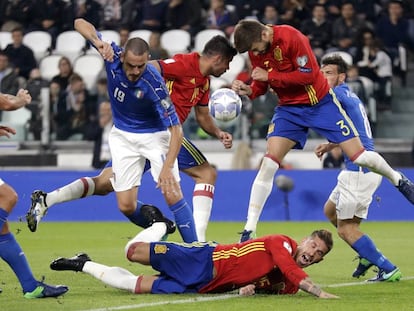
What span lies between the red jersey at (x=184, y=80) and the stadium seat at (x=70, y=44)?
11049mm

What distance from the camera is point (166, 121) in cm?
961

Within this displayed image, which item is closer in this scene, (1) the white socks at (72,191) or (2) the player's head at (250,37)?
(2) the player's head at (250,37)

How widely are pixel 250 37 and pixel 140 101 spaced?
3.76 feet

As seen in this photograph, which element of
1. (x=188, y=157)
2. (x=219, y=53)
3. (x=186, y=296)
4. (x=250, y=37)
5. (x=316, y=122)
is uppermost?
(x=250, y=37)

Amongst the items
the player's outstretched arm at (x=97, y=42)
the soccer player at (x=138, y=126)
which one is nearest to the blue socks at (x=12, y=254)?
the soccer player at (x=138, y=126)

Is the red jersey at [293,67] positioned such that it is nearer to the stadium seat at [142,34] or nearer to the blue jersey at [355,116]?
the blue jersey at [355,116]

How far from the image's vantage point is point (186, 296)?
8.74 metres

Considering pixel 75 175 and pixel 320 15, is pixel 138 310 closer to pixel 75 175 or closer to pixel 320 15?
pixel 75 175

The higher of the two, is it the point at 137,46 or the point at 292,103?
the point at 137,46

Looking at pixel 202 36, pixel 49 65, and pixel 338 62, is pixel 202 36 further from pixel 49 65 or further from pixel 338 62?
pixel 338 62

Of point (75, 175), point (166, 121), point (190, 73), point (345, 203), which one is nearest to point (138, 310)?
point (166, 121)

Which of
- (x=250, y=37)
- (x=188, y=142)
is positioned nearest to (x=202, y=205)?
(x=188, y=142)

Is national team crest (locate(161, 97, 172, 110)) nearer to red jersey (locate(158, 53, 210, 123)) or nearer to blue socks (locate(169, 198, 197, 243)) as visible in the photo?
blue socks (locate(169, 198, 197, 243))

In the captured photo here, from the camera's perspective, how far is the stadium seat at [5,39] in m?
21.7
